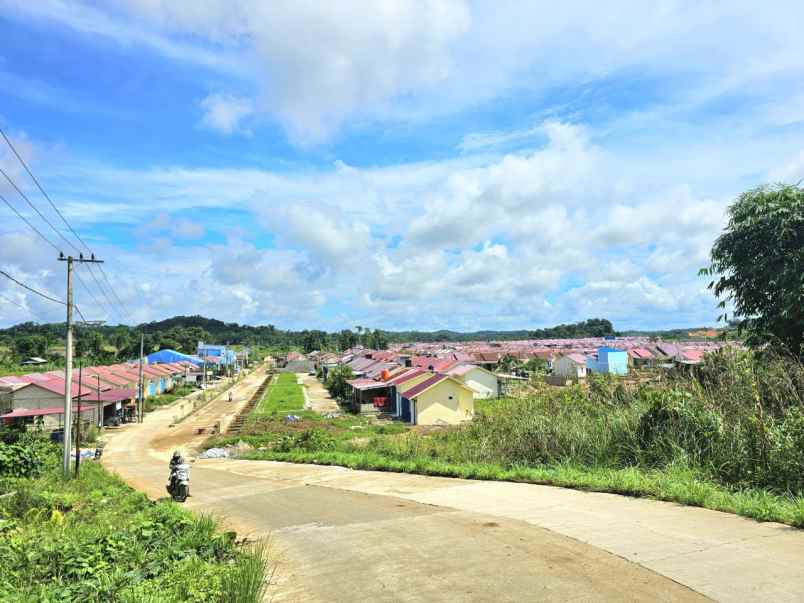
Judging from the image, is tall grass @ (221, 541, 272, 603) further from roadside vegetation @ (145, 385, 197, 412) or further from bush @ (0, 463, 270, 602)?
roadside vegetation @ (145, 385, 197, 412)

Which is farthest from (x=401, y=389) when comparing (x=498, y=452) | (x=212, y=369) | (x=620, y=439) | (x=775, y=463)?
(x=212, y=369)

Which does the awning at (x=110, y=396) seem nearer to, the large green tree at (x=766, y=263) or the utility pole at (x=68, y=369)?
the utility pole at (x=68, y=369)

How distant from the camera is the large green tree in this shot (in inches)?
519

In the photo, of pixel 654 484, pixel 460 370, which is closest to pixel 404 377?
pixel 460 370

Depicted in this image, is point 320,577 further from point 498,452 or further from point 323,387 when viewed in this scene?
point 323,387

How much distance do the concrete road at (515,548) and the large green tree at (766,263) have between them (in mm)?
8015

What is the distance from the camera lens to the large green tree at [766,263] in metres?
13.2

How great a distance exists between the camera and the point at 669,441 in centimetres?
962

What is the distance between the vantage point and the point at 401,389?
44.4m

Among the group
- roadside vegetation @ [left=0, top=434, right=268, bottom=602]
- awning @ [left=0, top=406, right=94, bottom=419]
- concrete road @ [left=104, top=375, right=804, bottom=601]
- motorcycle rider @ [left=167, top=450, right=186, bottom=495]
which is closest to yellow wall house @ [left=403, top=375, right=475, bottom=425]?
→ awning @ [left=0, top=406, right=94, bottom=419]

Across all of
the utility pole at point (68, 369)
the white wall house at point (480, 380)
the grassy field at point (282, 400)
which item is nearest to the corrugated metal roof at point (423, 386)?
the grassy field at point (282, 400)

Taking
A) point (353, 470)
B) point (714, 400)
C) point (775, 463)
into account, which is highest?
point (714, 400)

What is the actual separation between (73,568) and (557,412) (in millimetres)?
9869

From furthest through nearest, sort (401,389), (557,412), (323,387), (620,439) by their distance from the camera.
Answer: (323,387) < (401,389) < (557,412) < (620,439)
